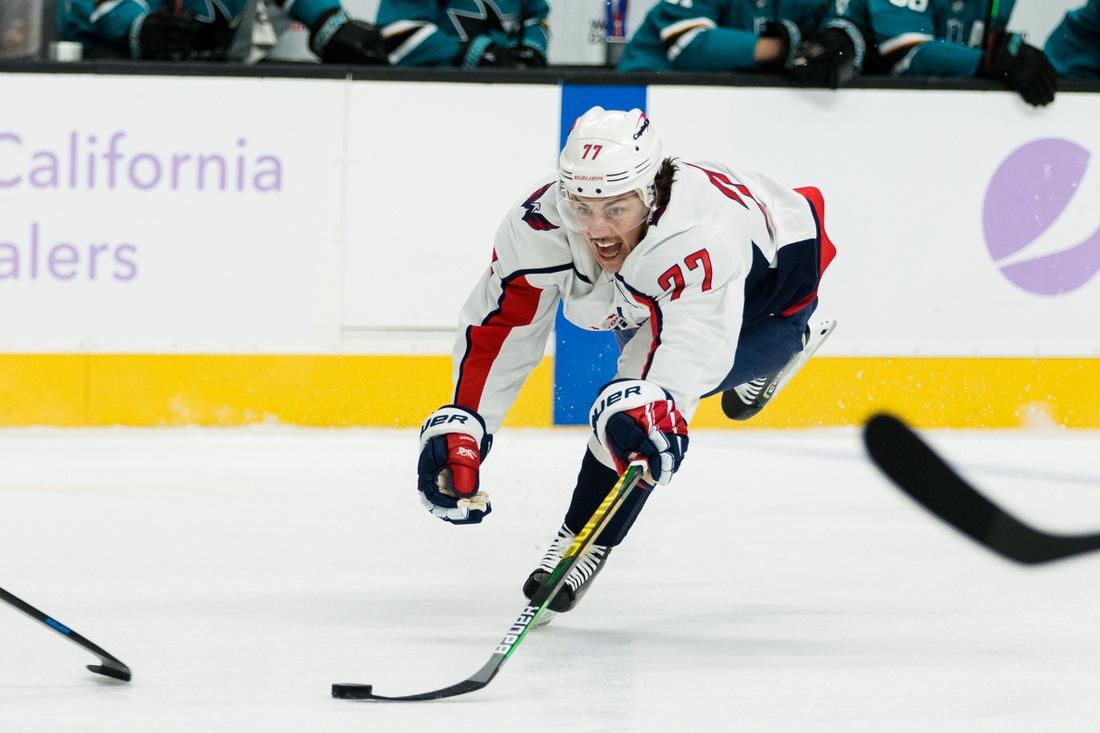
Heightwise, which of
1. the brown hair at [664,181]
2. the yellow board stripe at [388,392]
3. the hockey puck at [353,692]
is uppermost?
the brown hair at [664,181]

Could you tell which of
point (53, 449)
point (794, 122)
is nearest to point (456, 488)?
point (53, 449)

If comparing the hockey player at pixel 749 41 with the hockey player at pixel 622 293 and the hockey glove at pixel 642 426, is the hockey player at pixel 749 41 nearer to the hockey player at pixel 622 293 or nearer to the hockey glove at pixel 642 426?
the hockey player at pixel 622 293

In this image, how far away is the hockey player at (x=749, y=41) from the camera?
14.3ft

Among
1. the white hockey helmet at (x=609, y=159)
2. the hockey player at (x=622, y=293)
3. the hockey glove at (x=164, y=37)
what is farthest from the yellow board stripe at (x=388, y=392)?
the white hockey helmet at (x=609, y=159)

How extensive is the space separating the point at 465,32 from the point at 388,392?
1.27 metres

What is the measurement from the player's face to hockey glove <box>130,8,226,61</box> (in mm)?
2686

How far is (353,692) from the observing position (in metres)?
1.71

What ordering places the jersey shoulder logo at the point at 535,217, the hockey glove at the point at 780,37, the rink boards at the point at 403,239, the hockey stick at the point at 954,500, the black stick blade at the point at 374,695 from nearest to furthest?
the hockey stick at the point at 954,500
the black stick blade at the point at 374,695
the jersey shoulder logo at the point at 535,217
the rink boards at the point at 403,239
the hockey glove at the point at 780,37

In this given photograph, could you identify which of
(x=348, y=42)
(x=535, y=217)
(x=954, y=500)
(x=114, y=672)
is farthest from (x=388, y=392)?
(x=954, y=500)

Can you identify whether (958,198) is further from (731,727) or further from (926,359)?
(731,727)

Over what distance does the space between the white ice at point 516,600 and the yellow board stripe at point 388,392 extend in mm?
320

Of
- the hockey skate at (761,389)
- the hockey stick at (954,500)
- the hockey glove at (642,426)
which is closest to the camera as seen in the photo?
the hockey stick at (954,500)

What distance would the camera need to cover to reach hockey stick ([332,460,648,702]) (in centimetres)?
171

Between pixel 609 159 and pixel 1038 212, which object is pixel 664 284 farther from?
pixel 1038 212
